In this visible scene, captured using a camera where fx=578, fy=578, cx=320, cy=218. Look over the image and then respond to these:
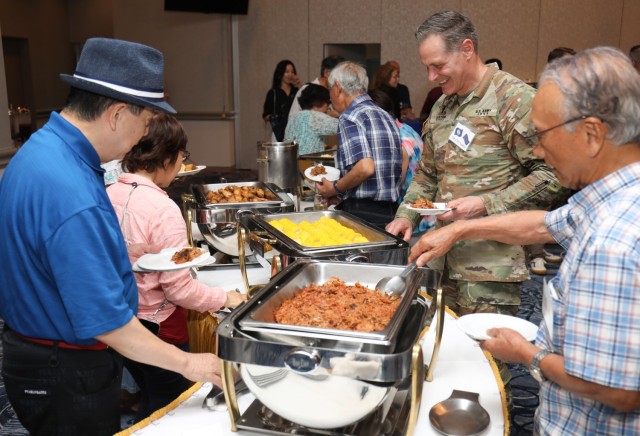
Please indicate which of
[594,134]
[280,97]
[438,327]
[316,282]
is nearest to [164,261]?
[316,282]

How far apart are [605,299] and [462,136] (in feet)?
3.44

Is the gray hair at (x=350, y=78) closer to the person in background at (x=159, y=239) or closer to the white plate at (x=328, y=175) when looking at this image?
the white plate at (x=328, y=175)

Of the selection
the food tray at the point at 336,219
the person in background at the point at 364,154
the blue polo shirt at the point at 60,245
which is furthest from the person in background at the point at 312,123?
the blue polo shirt at the point at 60,245

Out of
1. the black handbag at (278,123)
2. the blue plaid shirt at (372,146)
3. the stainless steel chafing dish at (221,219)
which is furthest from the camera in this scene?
the black handbag at (278,123)

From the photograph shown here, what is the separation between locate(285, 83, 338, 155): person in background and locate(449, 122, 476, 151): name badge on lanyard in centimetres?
205

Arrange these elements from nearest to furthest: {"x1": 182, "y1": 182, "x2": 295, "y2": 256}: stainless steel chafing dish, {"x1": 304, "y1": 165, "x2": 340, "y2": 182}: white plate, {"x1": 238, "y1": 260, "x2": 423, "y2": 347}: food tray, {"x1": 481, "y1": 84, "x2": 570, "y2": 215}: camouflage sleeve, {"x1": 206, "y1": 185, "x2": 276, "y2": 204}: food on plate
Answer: {"x1": 238, "y1": 260, "x2": 423, "y2": 347}: food tray → {"x1": 481, "y1": 84, "x2": 570, "y2": 215}: camouflage sleeve → {"x1": 182, "y1": 182, "x2": 295, "y2": 256}: stainless steel chafing dish → {"x1": 206, "y1": 185, "x2": 276, "y2": 204}: food on plate → {"x1": 304, "y1": 165, "x2": 340, "y2": 182}: white plate

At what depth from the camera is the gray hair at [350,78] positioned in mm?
2639

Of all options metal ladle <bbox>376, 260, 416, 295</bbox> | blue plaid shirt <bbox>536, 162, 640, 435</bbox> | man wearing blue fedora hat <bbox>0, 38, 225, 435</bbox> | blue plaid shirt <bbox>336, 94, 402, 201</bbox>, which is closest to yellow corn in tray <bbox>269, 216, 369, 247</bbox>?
metal ladle <bbox>376, 260, 416, 295</bbox>

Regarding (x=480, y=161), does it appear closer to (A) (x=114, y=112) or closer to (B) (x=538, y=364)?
(B) (x=538, y=364)

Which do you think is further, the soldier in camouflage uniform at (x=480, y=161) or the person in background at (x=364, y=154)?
the person in background at (x=364, y=154)

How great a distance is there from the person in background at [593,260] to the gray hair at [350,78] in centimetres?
179

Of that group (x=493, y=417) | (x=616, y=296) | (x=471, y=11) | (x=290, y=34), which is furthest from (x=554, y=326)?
(x=290, y=34)

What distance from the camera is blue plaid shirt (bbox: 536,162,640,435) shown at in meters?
0.75

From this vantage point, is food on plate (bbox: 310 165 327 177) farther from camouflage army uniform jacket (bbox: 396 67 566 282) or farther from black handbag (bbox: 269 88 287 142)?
black handbag (bbox: 269 88 287 142)
